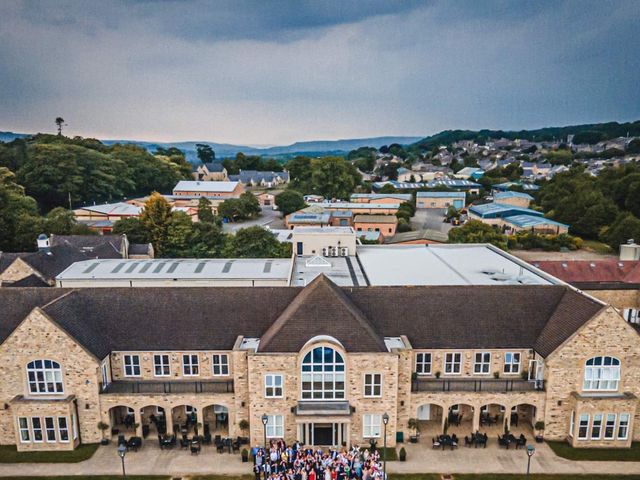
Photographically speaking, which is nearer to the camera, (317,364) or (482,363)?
(317,364)

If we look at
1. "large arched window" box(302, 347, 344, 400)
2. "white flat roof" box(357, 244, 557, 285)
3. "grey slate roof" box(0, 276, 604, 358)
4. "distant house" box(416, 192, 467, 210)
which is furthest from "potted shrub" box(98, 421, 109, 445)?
"distant house" box(416, 192, 467, 210)

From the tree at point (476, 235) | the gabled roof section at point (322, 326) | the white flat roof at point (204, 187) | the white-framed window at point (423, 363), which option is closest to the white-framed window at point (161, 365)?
the gabled roof section at point (322, 326)

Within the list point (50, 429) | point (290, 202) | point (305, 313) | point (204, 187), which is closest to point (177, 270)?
point (50, 429)

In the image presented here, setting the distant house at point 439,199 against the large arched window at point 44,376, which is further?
the distant house at point 439,199

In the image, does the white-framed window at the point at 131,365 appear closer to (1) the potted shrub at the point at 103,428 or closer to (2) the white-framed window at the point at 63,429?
(1) the potted shrub at the point at 103,428

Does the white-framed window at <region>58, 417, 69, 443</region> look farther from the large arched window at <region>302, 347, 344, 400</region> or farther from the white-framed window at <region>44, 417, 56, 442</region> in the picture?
the large arched window at <region>302, 347, 344, 400</region>

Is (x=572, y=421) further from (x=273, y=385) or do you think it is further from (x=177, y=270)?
(x=177, y=270)
